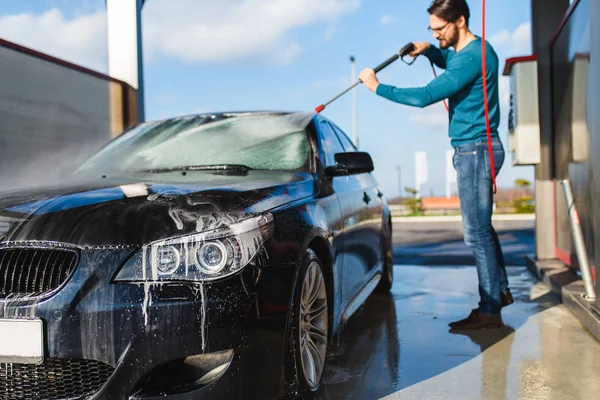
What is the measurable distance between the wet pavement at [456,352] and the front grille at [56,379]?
1.19m

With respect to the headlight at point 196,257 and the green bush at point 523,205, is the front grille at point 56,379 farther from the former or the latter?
the green bush at point 523,205

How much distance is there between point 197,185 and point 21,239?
723 millimetres

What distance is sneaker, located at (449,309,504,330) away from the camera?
3.96 m

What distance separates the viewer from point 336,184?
3449 millimetres

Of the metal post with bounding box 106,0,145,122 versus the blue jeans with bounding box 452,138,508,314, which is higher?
the metal post with bounding box 106,0,145,122

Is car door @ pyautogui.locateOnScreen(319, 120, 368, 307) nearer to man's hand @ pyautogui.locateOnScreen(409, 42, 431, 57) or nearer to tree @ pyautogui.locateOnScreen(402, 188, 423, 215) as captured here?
man's hand @ pyautogui.locateOnScreen(409, 42, 431, 57)

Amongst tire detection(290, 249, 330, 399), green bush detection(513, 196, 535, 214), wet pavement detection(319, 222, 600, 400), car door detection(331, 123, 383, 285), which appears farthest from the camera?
green bush detection(513, 196, 535, 214)

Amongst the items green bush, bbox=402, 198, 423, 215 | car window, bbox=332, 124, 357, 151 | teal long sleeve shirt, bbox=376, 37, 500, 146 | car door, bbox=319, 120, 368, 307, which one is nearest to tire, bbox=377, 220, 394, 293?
car window, bbox=332, 124, 357, 151

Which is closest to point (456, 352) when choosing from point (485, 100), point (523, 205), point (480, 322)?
point (480, 322)

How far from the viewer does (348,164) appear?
334cm

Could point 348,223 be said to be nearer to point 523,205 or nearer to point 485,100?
point 485,100

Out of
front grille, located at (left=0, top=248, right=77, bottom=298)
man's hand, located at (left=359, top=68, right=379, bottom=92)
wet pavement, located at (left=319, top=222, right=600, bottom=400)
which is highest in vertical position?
man's hand, located at (left=359, top=68, right=379, bottom=92)

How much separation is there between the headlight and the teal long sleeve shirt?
209 centimetres

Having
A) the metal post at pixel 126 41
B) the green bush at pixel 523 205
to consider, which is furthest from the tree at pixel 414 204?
the metal post at pixel 126 41
